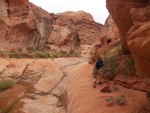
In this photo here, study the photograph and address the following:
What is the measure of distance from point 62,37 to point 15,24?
958 centimetres

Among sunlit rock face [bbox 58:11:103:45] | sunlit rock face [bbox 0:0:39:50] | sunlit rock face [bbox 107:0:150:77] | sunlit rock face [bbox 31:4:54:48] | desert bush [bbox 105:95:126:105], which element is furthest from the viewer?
sunlit rock face [bbox 58:11:103:45]

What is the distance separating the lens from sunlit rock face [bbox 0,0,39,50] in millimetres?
27969

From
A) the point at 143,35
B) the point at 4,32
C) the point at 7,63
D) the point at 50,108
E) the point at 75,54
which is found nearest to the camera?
the point at 143,35

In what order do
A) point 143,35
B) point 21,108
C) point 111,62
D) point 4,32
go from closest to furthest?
point 143,35, point 21,108, point 111,62, point 4,32

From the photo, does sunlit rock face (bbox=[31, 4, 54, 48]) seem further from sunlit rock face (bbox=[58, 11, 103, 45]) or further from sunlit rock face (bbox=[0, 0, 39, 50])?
sunlit rock face (bbox=[58, 11, 103, 45])

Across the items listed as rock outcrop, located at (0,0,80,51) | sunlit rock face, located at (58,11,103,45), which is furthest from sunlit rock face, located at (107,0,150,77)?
sunlit rock face, located at (58,11,103,45)

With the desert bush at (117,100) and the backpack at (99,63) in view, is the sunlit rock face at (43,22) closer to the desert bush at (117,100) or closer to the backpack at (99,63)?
the backpack at (99,63)

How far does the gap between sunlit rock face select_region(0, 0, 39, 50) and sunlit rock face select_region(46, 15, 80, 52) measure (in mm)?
5173

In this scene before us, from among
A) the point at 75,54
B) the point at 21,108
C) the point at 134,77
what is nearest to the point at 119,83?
the point at 134,77

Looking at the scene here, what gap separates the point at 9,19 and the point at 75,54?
12.5m

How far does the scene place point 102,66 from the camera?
14469mm

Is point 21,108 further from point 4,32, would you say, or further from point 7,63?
point 4,32

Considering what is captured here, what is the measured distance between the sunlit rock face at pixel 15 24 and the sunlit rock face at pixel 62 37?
17.0ft

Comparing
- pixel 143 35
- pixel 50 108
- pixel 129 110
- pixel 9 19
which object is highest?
pixel 9 19
